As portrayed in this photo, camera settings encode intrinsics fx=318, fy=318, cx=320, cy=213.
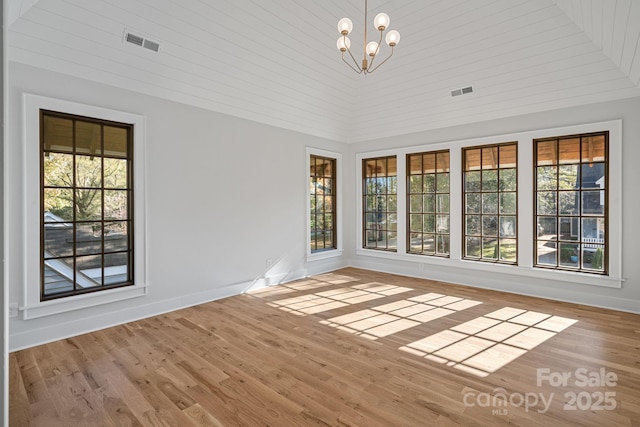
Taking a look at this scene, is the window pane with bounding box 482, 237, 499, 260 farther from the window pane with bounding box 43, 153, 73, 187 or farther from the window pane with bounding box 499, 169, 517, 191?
the window pane with bounding box 43, 153, 73, 187

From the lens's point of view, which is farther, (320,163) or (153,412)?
(320,163)

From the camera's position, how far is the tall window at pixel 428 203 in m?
5.89

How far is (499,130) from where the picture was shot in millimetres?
5141

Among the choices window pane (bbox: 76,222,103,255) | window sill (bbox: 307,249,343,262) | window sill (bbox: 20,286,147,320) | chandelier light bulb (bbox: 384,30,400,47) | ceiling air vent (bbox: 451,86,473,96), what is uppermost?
ceiling air vent (bbox: 451,86,473,96)

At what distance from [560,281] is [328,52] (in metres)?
4.85

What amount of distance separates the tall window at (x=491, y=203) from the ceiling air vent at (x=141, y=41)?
4914mm

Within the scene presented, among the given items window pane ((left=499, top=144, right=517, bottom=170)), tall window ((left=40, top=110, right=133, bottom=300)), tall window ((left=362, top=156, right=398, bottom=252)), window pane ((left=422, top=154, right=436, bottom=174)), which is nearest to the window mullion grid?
tall window ((left=40, top=110, right=133, bottom=300))

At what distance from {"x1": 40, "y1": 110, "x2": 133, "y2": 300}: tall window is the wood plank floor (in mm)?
711

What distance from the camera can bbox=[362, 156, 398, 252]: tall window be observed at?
261 inches

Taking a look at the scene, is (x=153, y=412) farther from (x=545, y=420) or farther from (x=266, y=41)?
(x=266, y=41)

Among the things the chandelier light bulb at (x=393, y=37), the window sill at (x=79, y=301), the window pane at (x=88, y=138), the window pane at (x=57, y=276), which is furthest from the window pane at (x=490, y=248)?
the window pane at (x=57, y=276)

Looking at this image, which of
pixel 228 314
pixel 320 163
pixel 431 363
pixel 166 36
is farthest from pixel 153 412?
pixel 320 163

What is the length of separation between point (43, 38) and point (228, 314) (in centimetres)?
354

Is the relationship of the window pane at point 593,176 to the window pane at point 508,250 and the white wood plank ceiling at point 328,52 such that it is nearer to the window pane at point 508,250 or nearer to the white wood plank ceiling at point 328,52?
the white wood plank ceiling at point 328,52
